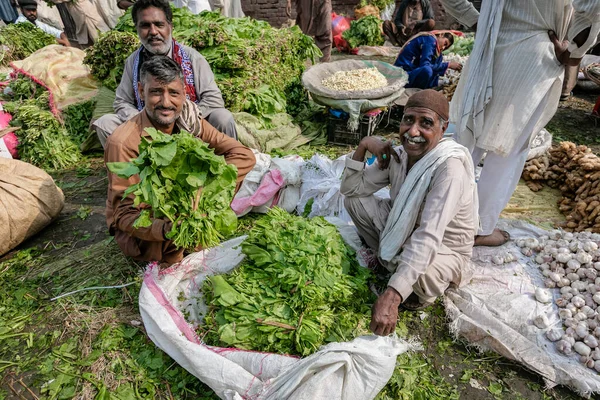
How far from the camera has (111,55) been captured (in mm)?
4816

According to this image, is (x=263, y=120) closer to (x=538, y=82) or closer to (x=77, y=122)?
(x=77, y=122)

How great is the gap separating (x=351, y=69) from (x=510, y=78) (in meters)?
3.45

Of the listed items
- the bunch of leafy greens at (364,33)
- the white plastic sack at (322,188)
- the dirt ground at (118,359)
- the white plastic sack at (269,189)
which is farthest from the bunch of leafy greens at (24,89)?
the bunch of leafy greens at (364,33)

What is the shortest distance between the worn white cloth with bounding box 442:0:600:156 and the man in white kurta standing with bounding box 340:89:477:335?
31.1 inches

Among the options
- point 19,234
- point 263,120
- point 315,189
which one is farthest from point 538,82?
point 19,234

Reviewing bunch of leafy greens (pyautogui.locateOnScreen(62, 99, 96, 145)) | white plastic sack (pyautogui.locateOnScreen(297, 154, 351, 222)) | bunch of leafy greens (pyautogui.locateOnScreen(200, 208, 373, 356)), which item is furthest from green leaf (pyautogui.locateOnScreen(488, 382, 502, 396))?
bunch of leafy greens (pyautogui.locateOnScreen(62, 99, 96, 145))

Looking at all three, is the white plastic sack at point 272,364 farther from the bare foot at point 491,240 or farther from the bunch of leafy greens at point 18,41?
the bunch of leafy greens at point 18,41

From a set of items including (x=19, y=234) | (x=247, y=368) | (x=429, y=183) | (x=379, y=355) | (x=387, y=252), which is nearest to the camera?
(x=379, y=355)

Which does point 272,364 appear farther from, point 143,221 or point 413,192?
point 413,192

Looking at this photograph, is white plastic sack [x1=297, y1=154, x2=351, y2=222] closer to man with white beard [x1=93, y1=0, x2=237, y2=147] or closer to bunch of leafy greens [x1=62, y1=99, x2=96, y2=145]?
man with white beard [x1=93, y1=0, x2=237, y2=147]

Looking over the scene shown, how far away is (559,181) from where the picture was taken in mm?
4227

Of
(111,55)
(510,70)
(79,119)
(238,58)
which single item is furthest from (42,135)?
(510,70)

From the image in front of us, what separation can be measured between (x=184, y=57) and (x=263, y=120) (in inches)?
56.3

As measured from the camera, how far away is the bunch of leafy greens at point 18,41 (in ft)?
22.5
